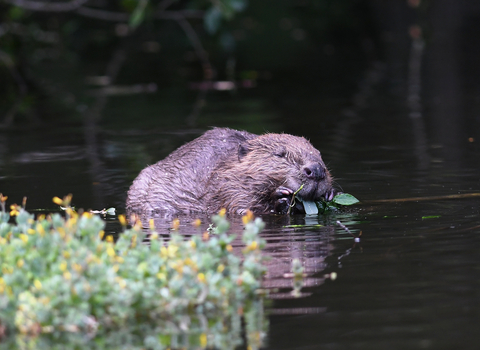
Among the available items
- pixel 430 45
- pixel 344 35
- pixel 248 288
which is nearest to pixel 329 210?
pixel 248 288

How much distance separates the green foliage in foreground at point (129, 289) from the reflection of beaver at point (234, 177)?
234cm

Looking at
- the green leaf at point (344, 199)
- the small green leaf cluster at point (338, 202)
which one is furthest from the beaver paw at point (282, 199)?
the green leaf at point (344, 199)

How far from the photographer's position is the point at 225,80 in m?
18.6

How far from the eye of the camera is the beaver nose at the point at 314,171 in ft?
22.1

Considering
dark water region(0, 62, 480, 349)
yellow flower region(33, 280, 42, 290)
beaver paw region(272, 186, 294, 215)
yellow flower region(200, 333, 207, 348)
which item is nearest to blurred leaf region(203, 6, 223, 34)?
dark water region(0, 62, 480, 349)

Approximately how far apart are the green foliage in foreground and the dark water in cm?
25

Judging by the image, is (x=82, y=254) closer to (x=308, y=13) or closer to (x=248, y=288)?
(x=248, y=288)

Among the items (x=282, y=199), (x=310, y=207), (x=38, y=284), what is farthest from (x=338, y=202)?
(x=38, y=284)

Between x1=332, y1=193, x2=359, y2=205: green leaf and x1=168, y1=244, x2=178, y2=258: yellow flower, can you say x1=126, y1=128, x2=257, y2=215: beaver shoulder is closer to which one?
x1=332, y1=193, x2=359, y2=205: green leaf

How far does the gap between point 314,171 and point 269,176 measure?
474 millimetres

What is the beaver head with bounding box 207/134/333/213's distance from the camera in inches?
269

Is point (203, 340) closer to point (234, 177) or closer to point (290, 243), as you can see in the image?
point (290, 243)

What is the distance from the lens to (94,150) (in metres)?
10.9

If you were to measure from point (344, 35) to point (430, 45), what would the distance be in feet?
15.0
